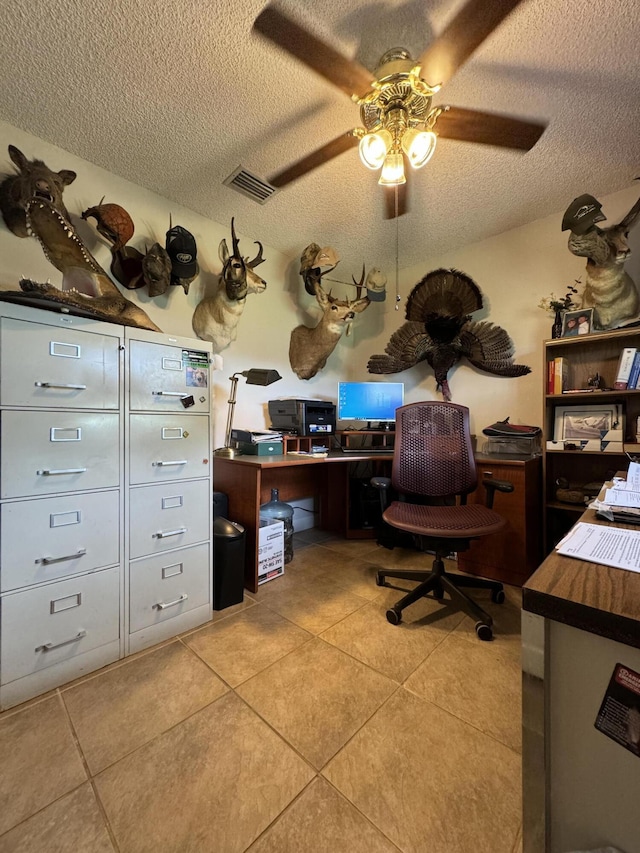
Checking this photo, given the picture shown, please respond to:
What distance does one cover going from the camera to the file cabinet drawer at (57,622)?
1212 millimetres

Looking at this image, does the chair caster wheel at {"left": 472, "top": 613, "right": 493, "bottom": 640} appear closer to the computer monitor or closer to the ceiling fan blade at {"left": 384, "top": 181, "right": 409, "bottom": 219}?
the computer monitor

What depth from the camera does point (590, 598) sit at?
49 centimetres

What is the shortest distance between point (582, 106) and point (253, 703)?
3.11 meters

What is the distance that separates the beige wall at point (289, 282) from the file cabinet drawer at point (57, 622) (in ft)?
4.40

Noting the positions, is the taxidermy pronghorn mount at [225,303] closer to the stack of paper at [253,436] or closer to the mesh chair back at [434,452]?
the stack of paper at [253,436]

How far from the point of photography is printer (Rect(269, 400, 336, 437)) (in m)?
2.68

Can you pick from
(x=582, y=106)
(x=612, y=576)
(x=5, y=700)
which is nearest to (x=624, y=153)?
(x=582, y=106)

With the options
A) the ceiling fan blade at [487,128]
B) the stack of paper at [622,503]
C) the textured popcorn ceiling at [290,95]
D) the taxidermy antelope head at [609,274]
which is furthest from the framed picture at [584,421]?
the ceiling fan blade at [487,128]

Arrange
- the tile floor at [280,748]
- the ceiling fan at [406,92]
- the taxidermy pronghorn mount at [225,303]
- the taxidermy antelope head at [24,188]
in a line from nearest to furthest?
1. the tile floor at [280,748]
2. the ceiling fan at [406,92]
3. the taxidermy antelope head at [24,188]
4. the taxidermy pronghorn mount at [225,303]

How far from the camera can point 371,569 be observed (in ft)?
7.63

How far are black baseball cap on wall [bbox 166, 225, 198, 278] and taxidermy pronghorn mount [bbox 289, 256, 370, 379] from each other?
3.07 feet

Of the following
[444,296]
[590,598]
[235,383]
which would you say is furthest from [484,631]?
[444,296]

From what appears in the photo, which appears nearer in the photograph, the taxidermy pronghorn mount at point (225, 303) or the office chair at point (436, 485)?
the office chair at point (436, 485)

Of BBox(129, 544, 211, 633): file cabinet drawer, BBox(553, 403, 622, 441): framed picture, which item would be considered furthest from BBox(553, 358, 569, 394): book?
BBox(129, 544, 211, 633): file cabinet drawer
